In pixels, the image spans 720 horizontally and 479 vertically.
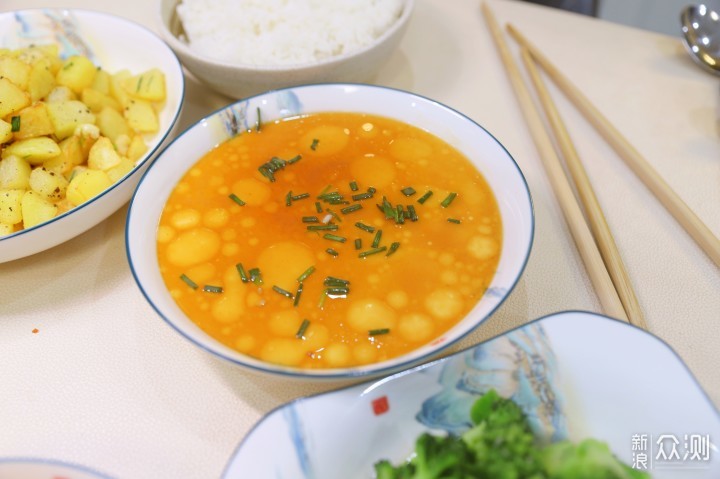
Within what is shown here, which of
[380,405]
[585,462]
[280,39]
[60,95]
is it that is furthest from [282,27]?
[585,462]

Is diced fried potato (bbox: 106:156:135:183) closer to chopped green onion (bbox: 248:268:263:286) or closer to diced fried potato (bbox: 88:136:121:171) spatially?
diced fried potato (bbox: 88:136:121:171)

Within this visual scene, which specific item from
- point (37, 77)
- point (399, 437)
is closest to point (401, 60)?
point (37, 77)

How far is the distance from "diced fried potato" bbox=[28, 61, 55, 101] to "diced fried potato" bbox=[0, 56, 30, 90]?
0.01m

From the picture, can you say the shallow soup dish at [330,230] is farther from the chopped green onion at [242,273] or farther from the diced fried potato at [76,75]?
the diced fried potato at [76,75]

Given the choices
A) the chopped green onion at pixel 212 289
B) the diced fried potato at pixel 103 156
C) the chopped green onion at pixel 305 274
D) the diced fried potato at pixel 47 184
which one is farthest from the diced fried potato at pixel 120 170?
the chopped green onion at pixel 305 274

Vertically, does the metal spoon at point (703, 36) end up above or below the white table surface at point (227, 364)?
above

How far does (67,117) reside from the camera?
61.7 inches

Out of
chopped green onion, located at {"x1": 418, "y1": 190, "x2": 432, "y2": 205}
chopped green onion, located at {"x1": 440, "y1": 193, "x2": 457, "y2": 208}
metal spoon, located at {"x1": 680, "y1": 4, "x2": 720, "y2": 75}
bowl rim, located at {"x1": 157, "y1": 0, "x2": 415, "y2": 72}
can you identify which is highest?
metal spoon, located at {"x1": 680, "y1": 4, "x2": 720, "y2": 75}

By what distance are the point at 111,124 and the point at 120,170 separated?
0.20 metres

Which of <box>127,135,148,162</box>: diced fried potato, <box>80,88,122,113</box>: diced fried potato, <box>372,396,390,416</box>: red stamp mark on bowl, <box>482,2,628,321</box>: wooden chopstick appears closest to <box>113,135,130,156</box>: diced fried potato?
<box>127,135,148,162</box>: diced fried potato

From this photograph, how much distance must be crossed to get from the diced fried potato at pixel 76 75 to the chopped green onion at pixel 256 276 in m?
0.88

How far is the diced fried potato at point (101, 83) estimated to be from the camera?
1744mm

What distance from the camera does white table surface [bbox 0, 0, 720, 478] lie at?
119cm

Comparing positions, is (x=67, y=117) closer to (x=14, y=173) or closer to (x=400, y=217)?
(x=14, y=173)
